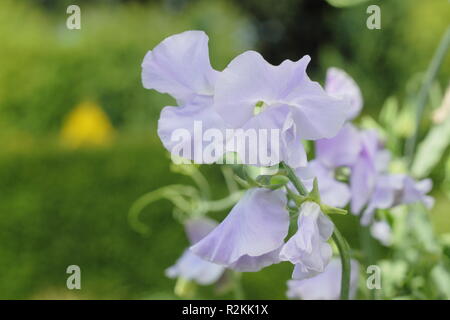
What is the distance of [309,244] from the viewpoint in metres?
0.42

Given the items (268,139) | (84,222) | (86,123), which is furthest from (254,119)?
(86,123)

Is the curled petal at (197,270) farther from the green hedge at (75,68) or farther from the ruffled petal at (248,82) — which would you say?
the green hedge at (75,68)

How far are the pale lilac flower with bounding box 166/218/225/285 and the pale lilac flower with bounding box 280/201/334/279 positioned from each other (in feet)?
0.69

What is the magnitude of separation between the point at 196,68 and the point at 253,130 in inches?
2.3

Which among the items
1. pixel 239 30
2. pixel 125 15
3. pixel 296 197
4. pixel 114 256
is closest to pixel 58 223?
pixel 114 256

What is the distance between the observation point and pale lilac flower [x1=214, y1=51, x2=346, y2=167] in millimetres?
411

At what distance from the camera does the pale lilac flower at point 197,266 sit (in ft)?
2.11

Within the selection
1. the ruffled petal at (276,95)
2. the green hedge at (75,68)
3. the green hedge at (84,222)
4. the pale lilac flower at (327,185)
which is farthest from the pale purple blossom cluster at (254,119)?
the green hedge at (75,68)

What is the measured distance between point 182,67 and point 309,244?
0.13 m

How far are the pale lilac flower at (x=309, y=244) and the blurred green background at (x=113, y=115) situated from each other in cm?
23

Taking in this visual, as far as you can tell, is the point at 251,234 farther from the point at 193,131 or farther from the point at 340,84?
the point at 340,84

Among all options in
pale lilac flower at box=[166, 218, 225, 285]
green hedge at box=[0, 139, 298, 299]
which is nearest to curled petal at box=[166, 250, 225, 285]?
pale lilac flower at box=[166, 218, 225, 285]

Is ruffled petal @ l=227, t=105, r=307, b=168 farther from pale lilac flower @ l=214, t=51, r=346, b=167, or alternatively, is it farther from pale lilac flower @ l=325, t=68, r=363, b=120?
pale lilac flower @ l=325, t=68, r=363, b=120
